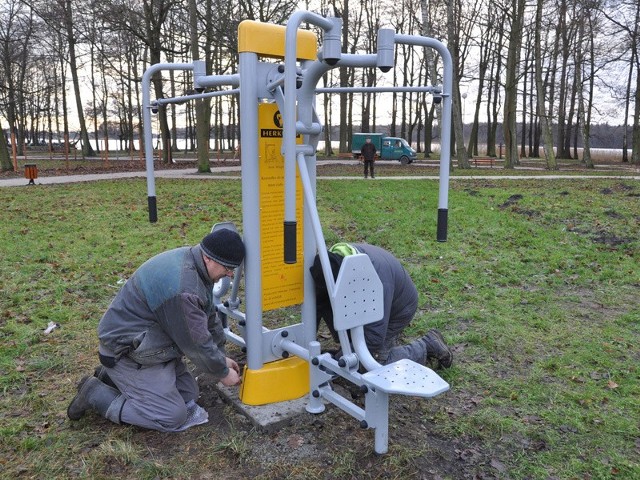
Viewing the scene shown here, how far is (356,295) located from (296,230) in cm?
48

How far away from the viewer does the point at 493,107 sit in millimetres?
40875

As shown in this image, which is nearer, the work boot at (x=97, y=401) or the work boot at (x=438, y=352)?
the work boot at (x=97, y=401)

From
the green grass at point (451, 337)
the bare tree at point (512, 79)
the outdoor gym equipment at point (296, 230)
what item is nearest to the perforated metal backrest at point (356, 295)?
the outdoor gym equipment at point (296, 230)

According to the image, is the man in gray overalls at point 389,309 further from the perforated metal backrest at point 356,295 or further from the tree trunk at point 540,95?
the tree trunk at point 540,95

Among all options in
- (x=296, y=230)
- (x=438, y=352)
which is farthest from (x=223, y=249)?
(x=438, y=352)

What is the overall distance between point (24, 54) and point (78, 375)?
106ft

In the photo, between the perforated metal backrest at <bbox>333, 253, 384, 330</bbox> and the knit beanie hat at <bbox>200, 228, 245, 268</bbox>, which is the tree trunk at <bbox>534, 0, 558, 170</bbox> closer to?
the perforated metal backrest at <bbox>333, 253, 384, 330</bbox>

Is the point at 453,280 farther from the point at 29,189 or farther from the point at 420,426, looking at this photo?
the point at 29,189

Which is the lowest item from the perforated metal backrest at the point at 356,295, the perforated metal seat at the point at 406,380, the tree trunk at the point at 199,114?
the perforated metal seat at the point at 406,380

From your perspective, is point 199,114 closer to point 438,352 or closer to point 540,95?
point 540,95

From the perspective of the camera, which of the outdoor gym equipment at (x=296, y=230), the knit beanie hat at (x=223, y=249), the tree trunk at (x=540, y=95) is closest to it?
the outdoor gym equipment at (x=296, y=230)

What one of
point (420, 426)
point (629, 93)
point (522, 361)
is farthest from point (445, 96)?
point (629, 93)

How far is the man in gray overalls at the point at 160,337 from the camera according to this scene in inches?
119

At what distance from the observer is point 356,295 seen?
3.03 meters
